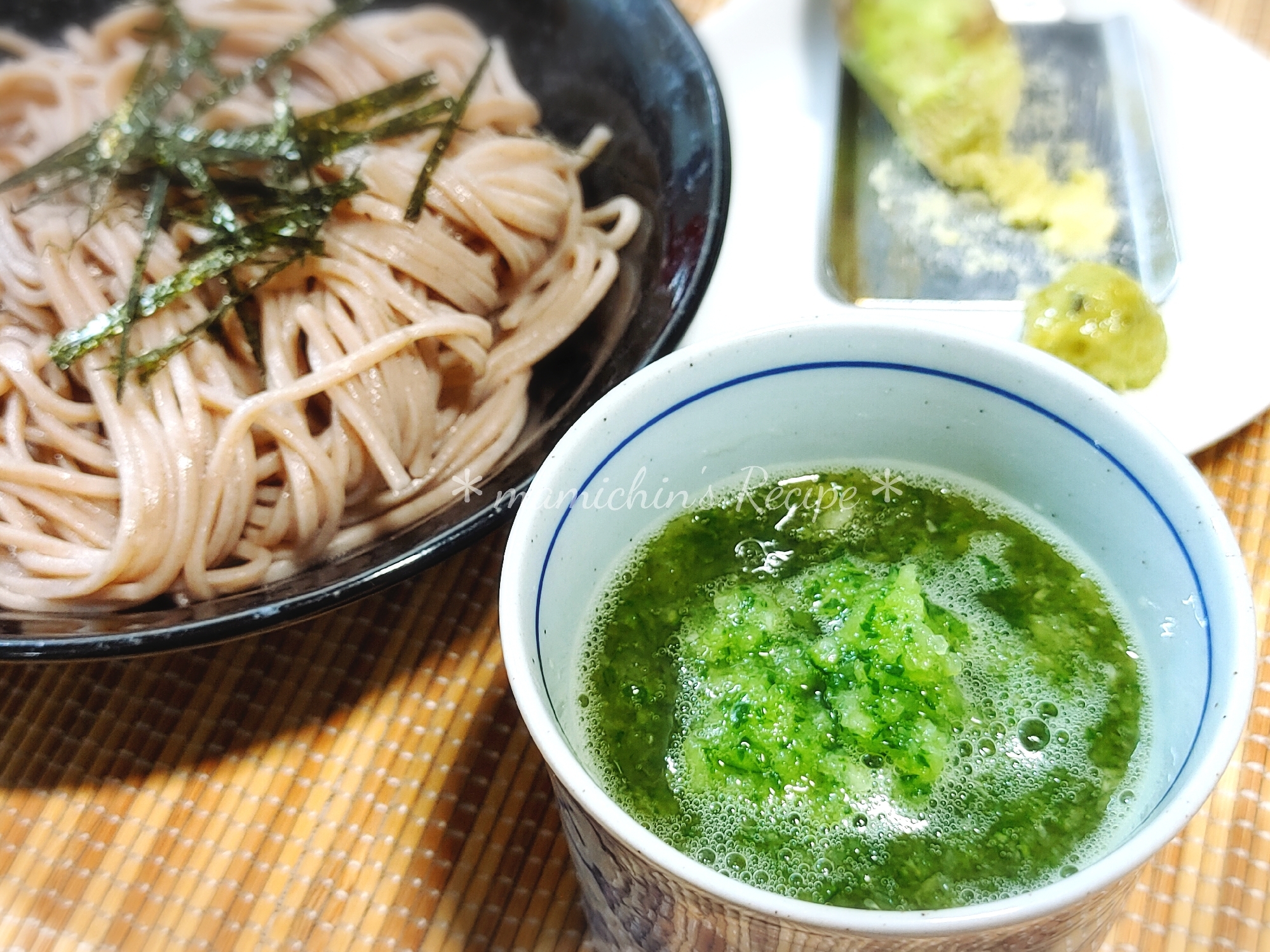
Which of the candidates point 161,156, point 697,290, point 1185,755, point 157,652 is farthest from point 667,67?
point 1185,755

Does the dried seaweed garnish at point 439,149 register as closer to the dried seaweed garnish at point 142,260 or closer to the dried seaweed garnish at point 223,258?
the dried seaweed garnish at point 223,258

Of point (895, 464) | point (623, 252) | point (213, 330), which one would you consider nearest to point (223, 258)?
point (213, 330)

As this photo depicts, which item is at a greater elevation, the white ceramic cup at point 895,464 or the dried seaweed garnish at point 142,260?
the dried seaweed garnish at point 142,260

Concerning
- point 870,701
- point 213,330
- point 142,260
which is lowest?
point 870,701

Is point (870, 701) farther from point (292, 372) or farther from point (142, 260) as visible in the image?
point (142, 260)

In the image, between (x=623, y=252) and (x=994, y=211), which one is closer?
(x=623, y=252)

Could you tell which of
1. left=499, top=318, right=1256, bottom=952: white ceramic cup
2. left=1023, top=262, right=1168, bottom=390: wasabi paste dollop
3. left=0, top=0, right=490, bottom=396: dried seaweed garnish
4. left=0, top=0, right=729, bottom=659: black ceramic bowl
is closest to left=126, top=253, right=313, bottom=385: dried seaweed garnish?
left=0, top=0, right=490, bottom=396: dried seaweed garnish

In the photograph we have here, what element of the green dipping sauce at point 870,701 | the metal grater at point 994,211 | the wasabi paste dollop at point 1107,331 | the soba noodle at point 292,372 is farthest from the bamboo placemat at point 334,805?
the metal grater at point 994,211
